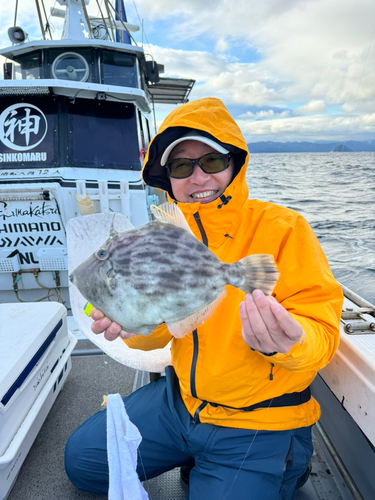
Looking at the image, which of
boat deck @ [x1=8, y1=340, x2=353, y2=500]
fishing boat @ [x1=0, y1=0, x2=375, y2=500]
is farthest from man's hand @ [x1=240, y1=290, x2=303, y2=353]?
boat deck @ [x1=8, y1=340, x2=353, y2=500]

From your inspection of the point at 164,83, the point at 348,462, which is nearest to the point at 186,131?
the point at 348,462

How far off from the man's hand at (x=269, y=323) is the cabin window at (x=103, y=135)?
5.00 metres

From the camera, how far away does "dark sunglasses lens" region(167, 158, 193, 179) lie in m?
1.91

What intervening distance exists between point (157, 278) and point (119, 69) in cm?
571

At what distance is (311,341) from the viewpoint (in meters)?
1.43

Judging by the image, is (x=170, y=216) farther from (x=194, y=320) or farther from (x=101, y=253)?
(x=194, y=320)

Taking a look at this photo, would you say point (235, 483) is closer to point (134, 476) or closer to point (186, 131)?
point (134, 476)

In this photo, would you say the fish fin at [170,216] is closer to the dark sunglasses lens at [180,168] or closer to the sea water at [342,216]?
the dark sunglasses lens at [180,168]

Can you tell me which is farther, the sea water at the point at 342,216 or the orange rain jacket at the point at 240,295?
the sea water at the point at 342,216

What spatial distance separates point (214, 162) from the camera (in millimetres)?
1881

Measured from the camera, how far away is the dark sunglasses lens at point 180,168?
75.0 inches

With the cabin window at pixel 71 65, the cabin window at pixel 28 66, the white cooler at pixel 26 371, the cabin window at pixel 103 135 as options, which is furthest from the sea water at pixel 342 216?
the cabin window at pixel 28 66

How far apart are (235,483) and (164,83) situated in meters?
9.13

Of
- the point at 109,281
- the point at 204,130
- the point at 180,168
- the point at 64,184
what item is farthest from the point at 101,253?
the point at 64,184
